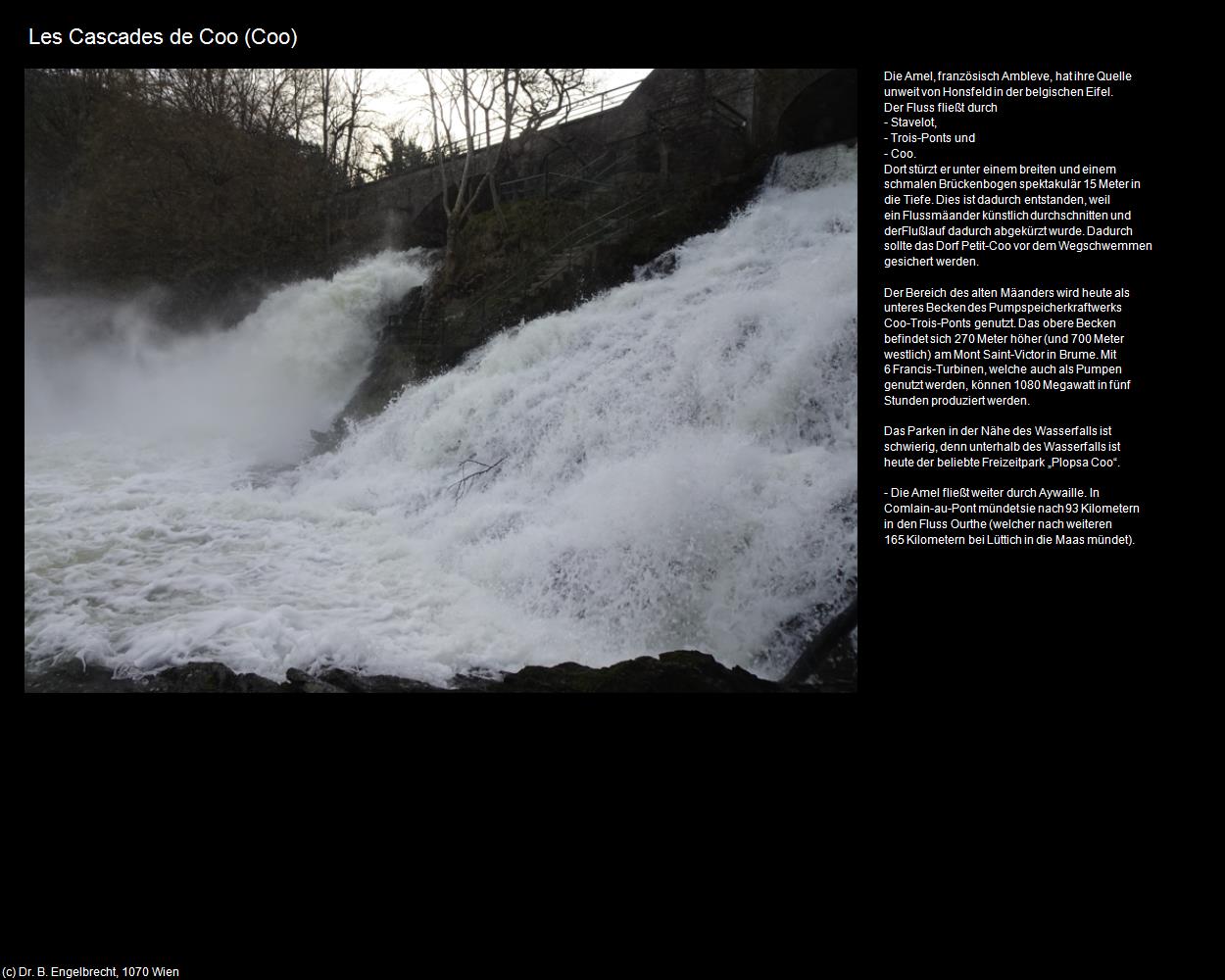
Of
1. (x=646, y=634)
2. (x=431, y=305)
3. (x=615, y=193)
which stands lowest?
(x=646, y=634)

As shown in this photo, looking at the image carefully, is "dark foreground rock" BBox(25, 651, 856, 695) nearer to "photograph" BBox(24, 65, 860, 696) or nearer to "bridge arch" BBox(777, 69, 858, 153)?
"photograph" BBox(24, 65, 860, 696)

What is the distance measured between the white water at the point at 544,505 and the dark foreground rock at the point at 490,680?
8.5 inches

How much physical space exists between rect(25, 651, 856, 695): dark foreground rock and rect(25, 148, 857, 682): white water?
22 centimetres

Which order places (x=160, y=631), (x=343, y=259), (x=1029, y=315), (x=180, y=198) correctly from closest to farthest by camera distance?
(x=1029, y=315) → (x=160, y=631) → (x=180, y=198) → (x=343, y=259)

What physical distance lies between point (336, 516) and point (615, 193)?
690 centimetres

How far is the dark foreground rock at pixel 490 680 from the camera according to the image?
2914 mm

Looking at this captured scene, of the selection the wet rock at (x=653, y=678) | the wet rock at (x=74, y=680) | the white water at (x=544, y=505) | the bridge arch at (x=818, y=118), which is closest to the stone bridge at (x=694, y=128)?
the bridge arch at (x=818, y=118)

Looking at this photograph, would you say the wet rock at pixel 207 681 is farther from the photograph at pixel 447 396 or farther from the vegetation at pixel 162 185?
the vegetation at pixel 162 185

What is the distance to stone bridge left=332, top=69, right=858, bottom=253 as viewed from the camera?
9367mm

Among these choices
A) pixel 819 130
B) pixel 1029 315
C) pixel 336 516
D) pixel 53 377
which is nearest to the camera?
pixel 1029 315

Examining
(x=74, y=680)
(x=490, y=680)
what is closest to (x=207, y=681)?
(x=74, y=680)

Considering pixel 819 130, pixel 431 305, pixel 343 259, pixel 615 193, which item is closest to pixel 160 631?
pixel 431 305

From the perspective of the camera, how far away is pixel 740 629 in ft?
11.8

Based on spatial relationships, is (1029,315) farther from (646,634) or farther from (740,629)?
(646,634)
